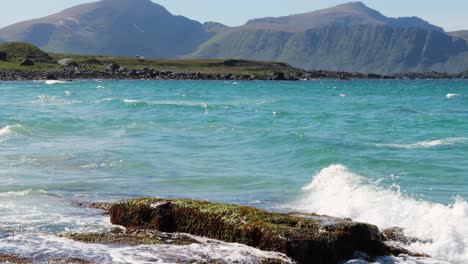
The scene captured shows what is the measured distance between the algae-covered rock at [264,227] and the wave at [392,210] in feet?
6.11

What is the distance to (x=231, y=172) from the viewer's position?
87.3 feet

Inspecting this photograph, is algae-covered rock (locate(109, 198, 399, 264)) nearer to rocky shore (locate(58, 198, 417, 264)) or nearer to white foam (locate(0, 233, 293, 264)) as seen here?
rocky shore (locate(58, 198, 417, 264))

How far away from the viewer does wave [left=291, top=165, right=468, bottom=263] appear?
48.2 ft

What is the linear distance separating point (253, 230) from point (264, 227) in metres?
0.24

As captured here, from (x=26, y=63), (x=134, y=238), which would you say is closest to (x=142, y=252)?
(x=134, y=238)

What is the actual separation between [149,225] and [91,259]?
8.62 feet

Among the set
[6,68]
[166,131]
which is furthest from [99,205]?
[6,68]

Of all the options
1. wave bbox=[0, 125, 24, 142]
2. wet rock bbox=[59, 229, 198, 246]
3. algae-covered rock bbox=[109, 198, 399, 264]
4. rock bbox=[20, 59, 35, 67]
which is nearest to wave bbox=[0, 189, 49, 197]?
algae-covered rock bbox=[109, 198, 399, 264]

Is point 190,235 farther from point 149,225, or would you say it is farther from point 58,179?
point 58,179

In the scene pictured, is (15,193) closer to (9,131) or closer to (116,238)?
(116,238)

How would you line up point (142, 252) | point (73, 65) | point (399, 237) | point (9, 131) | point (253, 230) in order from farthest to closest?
point (73, 65), point (9, 131), point (399, 237), point (253, 230), point (142, 252)

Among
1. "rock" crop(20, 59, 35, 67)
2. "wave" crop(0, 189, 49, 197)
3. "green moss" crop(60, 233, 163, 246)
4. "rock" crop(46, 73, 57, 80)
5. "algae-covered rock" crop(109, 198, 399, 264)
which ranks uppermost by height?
"rock" crop(20, 59, 35, 67)

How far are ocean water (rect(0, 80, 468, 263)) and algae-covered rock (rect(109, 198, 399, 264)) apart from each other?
1.36 ft

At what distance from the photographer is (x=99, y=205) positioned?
1831 centimetres
